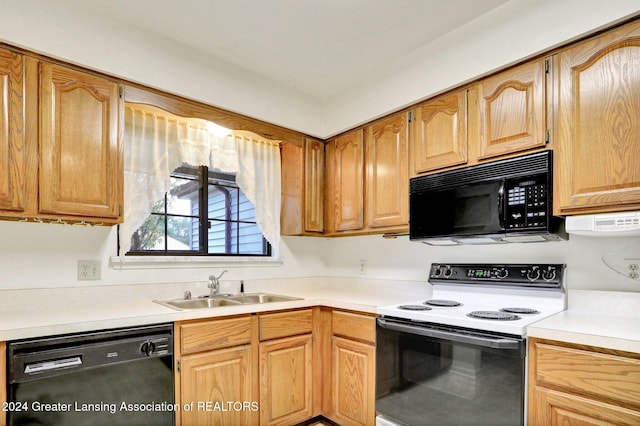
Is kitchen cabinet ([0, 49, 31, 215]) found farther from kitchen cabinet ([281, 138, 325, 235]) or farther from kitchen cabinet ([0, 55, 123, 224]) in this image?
kitchen cabinet ([281, 138, 325, 235])

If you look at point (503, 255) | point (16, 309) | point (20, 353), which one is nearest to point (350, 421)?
point (503, 255)

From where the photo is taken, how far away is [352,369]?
220cm

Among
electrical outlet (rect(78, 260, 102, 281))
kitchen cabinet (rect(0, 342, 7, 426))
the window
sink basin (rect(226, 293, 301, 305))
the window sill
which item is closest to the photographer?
kitchen cabinet (rect(0, 342, 7, 426))

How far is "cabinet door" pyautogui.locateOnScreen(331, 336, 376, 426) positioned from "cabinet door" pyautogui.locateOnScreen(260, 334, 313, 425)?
0.54ft

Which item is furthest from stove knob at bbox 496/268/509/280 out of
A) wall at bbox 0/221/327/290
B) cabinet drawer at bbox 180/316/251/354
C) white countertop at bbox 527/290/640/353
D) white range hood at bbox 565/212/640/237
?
wall at bbox 0/221/327/290

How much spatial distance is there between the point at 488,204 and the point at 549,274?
466mm

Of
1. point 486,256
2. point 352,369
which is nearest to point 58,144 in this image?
point 352,369

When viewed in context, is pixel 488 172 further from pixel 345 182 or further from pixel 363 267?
pixel 363 267

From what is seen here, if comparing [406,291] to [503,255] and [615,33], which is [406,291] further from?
[615,33]

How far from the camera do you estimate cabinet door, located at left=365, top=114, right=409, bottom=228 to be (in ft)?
7.79

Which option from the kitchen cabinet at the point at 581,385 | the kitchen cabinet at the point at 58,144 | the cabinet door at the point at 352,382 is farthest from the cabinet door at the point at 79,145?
the kitchen cabinet at the point at 581,385

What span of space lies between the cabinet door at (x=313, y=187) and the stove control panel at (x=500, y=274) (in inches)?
37.3

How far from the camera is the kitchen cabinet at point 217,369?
180 centimetres

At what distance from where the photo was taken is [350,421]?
220cm
